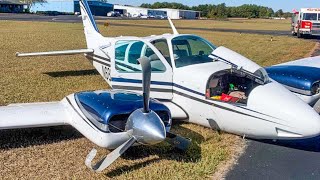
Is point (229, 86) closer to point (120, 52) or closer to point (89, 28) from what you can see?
point (120, 52)

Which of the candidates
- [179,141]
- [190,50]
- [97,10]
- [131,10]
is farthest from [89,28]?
[131,10]

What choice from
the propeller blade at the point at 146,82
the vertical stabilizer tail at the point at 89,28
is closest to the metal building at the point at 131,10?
the vertical stabilizer tail at the point at 89,28

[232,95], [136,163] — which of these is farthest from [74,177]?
[232,95]

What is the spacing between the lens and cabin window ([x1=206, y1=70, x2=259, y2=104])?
6.39 metres

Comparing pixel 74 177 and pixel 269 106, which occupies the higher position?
pixel 269 106

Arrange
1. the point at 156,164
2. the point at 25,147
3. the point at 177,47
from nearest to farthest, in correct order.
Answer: the point at 156,164 → the point at 25,147 → the point at 177,47

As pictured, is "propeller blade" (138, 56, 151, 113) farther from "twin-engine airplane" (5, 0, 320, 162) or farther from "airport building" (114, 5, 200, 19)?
"airport building" (114, 5, 200, 19)

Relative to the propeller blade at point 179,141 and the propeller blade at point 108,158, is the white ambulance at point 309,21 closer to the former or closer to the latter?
the propeller blade at point 179,141

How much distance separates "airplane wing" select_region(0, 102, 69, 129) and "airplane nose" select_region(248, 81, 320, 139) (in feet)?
10.4

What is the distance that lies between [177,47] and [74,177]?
11.7ft

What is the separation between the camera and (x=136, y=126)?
4879mm

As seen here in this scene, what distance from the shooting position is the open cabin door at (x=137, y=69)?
23.2ft

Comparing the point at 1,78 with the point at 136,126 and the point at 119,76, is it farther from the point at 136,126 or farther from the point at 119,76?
the point at 136,126

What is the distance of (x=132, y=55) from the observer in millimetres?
7695
